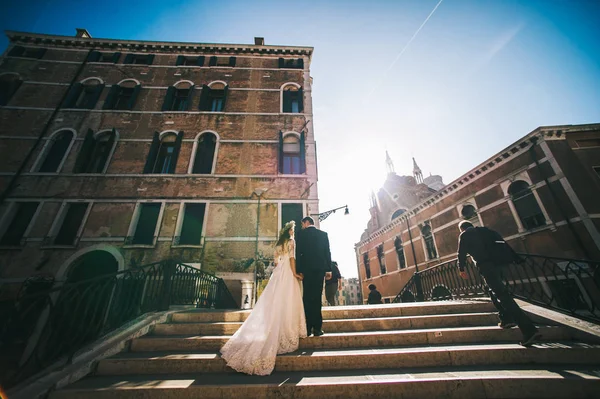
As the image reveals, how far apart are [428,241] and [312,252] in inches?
593

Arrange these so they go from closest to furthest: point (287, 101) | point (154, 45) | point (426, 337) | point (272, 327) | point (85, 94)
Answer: point (272, 327) < point (426, 337) < point (85, 94) < point (287, 101) < point (154, 45)

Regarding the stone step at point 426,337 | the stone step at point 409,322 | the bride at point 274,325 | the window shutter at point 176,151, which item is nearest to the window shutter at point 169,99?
the window shutter at point 176,151

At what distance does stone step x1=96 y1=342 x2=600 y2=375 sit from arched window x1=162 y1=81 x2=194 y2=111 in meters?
12.5

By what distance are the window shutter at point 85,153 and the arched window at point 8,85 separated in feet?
19.3

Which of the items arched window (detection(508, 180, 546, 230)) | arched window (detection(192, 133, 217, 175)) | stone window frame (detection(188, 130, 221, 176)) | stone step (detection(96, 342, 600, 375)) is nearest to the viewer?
stone step (detection(96, 342, 600, 375))

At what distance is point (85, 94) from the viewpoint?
1270cm

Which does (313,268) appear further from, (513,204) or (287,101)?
(513,204)

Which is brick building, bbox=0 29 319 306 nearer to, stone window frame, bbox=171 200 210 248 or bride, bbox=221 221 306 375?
stone window frame, bbox=171 200 210 248

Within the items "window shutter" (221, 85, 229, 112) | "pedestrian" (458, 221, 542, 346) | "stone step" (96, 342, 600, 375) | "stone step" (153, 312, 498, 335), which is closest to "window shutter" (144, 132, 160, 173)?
"window shutter" (221, 85, 229, 112)

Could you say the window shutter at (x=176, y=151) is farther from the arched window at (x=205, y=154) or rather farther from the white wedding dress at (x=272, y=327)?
the white wedding dress at (x=272, y=327)

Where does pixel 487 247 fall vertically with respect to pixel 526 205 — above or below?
below

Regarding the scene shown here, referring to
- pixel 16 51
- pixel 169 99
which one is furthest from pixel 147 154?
pixel 16 51

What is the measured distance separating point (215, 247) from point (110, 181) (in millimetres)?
5886

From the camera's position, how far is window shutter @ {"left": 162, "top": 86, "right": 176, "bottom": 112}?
12.3 m
